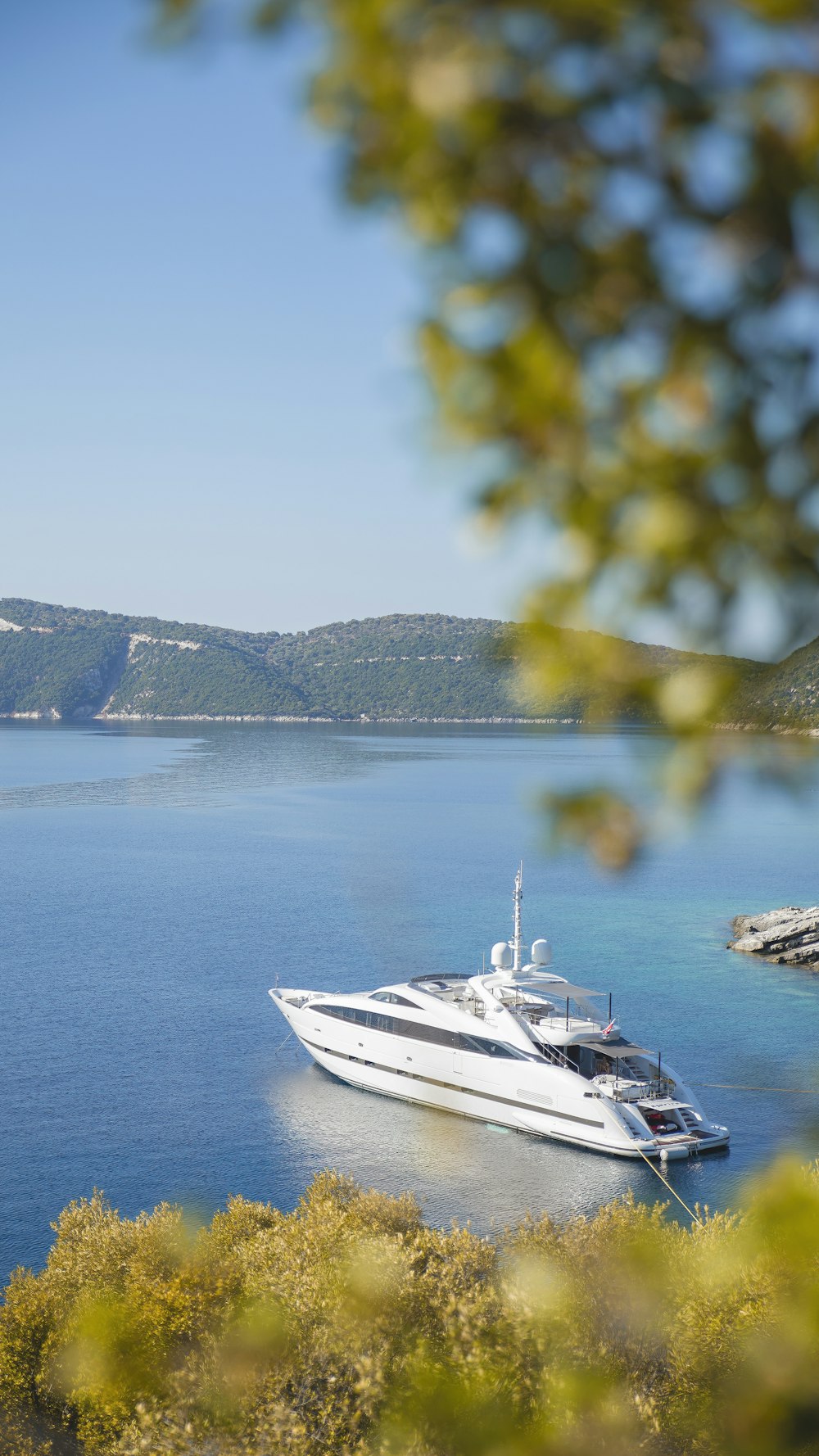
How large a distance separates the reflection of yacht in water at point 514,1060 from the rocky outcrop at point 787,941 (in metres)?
17.3

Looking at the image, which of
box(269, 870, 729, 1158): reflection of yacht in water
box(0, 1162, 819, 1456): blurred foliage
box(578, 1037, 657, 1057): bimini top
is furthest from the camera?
box(578, 1037, 657, 1057): bimini top

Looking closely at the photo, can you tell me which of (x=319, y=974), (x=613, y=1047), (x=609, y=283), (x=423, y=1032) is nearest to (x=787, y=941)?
(x=319, y=974)

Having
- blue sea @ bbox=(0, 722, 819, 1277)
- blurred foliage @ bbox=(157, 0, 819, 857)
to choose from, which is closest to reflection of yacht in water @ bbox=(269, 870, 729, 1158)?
blue sea @ bbox=(0, 722, 819, 1277)

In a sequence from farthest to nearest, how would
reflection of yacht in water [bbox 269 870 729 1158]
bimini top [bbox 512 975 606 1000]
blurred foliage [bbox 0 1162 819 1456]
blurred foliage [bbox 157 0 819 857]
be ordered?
1. bimini top [bbox 512 975 606 1000]
2. reflection of yacht in water [bbox 269 870 729 1158]
3. blurred foliage [bbox 0 1162 819 1456]
4. blurred foliage [bbox 157 0 819 857]

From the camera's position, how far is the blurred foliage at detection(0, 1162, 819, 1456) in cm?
1308

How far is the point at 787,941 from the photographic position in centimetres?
4947

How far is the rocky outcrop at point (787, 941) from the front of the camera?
4869 cm

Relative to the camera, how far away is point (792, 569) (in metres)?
1.39

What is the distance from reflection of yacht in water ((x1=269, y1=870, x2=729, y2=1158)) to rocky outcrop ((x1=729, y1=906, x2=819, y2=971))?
17.3m

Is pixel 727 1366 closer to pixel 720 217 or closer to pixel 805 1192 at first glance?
pixel 805 1192

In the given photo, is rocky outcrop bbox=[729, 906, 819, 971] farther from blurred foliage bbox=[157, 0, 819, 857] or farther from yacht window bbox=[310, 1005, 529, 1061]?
blurred foliage bbox=[157, 0, 819, 857]

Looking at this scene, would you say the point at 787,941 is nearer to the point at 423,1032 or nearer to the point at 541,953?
the point at 541,953

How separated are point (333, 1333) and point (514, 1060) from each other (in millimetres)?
16281

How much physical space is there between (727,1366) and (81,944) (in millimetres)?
38745
